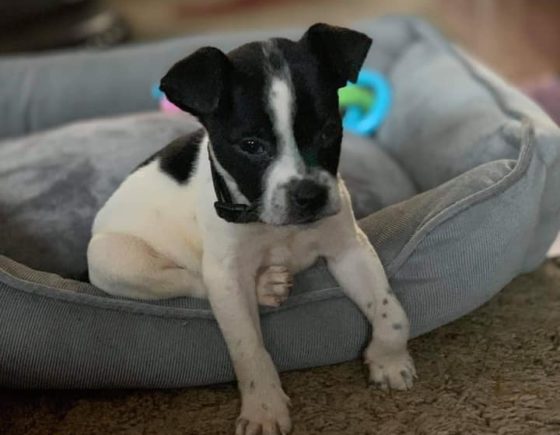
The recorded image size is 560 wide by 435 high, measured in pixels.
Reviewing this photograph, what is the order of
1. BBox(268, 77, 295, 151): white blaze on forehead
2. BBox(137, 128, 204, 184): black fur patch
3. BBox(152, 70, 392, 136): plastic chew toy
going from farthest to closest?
BBox(152, 70, 392, 136): plastic chew toy < BBox(137, 128, 204, 184): black fur patch < BBox(268, 77, 295, 151): white blaze on forehead

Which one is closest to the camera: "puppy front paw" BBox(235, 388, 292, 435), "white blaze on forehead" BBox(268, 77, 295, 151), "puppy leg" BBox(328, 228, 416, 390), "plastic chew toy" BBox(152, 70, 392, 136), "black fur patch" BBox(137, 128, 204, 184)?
"white blaze on forehead" BBox(268, 77, 295, 151)

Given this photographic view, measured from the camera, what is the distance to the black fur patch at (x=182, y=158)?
2072 millimetres

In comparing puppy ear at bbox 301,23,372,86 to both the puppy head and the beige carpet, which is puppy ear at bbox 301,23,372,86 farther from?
the beige carpet

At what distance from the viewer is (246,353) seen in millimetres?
1845

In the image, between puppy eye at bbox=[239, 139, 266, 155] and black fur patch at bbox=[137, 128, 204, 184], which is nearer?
puppy eye at bbox=[239, 139, 266, 155]

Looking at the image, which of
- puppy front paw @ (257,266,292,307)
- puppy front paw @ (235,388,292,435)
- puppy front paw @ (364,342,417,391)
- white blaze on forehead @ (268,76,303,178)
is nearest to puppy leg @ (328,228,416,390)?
puppy front paw @ (364,342,417,391)

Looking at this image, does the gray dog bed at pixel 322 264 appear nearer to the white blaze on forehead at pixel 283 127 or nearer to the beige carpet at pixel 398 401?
the beige carpet at pixel 398 401

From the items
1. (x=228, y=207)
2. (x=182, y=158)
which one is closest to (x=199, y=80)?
(x=228, y=207)

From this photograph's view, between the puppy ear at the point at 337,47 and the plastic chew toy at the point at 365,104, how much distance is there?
131 centimetres

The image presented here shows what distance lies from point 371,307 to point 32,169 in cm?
125

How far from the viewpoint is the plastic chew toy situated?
10.3 feet

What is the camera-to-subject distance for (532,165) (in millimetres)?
2088

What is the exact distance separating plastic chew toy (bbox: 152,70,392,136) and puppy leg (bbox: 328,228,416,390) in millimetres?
1202

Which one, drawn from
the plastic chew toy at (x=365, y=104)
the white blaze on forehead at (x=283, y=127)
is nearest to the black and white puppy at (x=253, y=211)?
the white blaze on forehead at (x=283, y=127)
